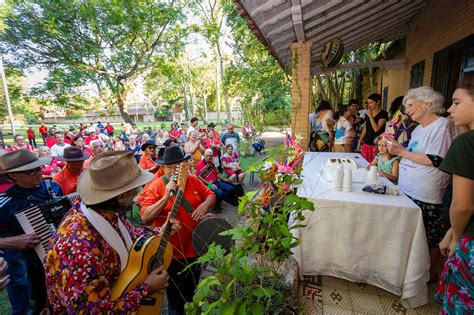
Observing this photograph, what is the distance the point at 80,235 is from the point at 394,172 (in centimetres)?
310

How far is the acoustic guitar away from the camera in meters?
1.33

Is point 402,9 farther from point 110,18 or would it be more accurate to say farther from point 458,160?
point 110,18

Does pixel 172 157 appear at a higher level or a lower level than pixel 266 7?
lower

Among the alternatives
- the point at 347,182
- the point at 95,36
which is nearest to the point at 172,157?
the point at 347,182

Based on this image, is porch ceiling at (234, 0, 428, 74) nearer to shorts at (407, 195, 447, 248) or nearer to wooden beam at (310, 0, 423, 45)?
wooden beam at (310, 0, 423, 45)

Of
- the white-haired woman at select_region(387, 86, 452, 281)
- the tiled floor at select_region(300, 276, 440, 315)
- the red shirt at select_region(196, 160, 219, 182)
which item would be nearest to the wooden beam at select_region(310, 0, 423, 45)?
the white-haired woman at select_region(387, 86, 452, 281)

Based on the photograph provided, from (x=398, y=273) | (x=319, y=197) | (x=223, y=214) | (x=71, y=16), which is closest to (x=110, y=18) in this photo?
(x=71, y=16)

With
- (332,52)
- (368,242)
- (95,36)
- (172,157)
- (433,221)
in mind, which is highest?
(95,36)

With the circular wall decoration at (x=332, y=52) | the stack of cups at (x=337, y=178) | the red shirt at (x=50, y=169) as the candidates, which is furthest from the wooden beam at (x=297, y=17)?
the red shirt at (x=50, y=169)

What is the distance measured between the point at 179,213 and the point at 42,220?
121 cm

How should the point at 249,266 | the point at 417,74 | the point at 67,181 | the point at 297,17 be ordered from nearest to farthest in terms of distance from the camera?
the point at 249,266, the point at 67,181, the point at 297,17, the point at 417,74

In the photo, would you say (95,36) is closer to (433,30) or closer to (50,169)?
(50,169)

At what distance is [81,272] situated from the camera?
1.08 metres

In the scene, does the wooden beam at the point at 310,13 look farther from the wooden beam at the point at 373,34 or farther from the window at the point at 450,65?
the wooden beam at the point at 373,34
